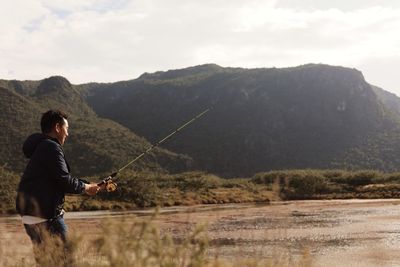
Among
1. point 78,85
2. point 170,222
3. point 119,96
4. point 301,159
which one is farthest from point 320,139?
point 170,222

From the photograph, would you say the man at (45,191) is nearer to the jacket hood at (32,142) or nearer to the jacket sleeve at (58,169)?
the jacket sleeve at (58,169)

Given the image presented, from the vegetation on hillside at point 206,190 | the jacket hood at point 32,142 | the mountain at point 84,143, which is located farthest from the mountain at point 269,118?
the jacket hood at point 32,142

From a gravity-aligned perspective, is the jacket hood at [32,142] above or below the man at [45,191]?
above

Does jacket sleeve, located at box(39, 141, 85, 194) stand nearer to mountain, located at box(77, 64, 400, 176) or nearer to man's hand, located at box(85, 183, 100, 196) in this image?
man's hand, located at box(85, 183, 100, 196)

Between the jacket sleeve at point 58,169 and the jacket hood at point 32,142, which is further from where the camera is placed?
the jacket hood at point 32,142

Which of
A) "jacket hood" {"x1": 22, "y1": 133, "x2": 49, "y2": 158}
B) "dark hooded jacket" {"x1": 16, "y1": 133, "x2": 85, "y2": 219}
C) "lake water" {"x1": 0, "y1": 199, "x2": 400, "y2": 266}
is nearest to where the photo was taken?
"dark hooded jacket" {"x1": 16, "y1": 133, "x2": 85, "y2": 219}

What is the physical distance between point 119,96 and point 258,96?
136ft

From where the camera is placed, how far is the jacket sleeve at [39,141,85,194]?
226 inches

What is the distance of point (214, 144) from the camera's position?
4045 inches

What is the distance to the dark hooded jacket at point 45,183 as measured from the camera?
5727 mm

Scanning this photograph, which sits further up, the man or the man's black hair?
the man's black hair

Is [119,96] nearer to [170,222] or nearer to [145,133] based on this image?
[145,133]

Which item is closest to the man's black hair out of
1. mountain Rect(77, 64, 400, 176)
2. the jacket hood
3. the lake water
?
the jacket hood

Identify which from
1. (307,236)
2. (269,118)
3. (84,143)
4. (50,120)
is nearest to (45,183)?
(50,120)
